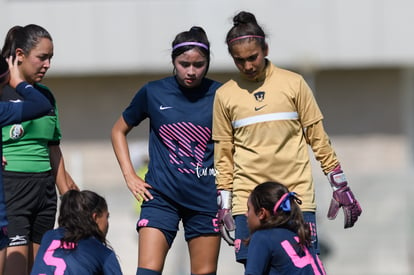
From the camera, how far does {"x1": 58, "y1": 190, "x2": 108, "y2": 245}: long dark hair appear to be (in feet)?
18.9

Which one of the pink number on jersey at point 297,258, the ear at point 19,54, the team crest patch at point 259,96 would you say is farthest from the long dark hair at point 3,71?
the pink number on jersey at point 297,258

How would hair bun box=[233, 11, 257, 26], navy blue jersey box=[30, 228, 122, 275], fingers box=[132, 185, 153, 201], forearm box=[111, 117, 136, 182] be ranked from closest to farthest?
navy blue jersey box=[30, 228, 122, 275] → hair bun box=[233, 11, 257, 26] → fingers box=[132, 185, 153, 201] → forearm box=[111, 117, 136, 182]

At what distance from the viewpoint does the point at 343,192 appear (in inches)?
240

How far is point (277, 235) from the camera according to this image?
5660 mm

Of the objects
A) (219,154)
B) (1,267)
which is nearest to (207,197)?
(219,154)

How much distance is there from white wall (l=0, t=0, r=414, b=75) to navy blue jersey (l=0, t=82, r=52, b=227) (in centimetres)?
839

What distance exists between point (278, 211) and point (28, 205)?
1647 mm

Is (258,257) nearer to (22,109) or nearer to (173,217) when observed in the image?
(173,217)

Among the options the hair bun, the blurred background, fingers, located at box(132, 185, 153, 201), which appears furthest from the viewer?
the blurred background

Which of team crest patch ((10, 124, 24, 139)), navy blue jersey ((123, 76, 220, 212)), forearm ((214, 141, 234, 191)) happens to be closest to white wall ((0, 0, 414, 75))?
navy blue jersey ((123, 76, 220, 212))

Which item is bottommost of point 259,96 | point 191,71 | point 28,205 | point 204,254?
point 204,254

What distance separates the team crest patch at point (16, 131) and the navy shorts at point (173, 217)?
89 centimetres

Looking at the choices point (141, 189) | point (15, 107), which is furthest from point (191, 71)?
point (15, 107)

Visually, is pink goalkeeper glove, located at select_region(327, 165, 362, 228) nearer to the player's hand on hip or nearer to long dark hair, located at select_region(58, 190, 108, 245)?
the player's hand on hip
